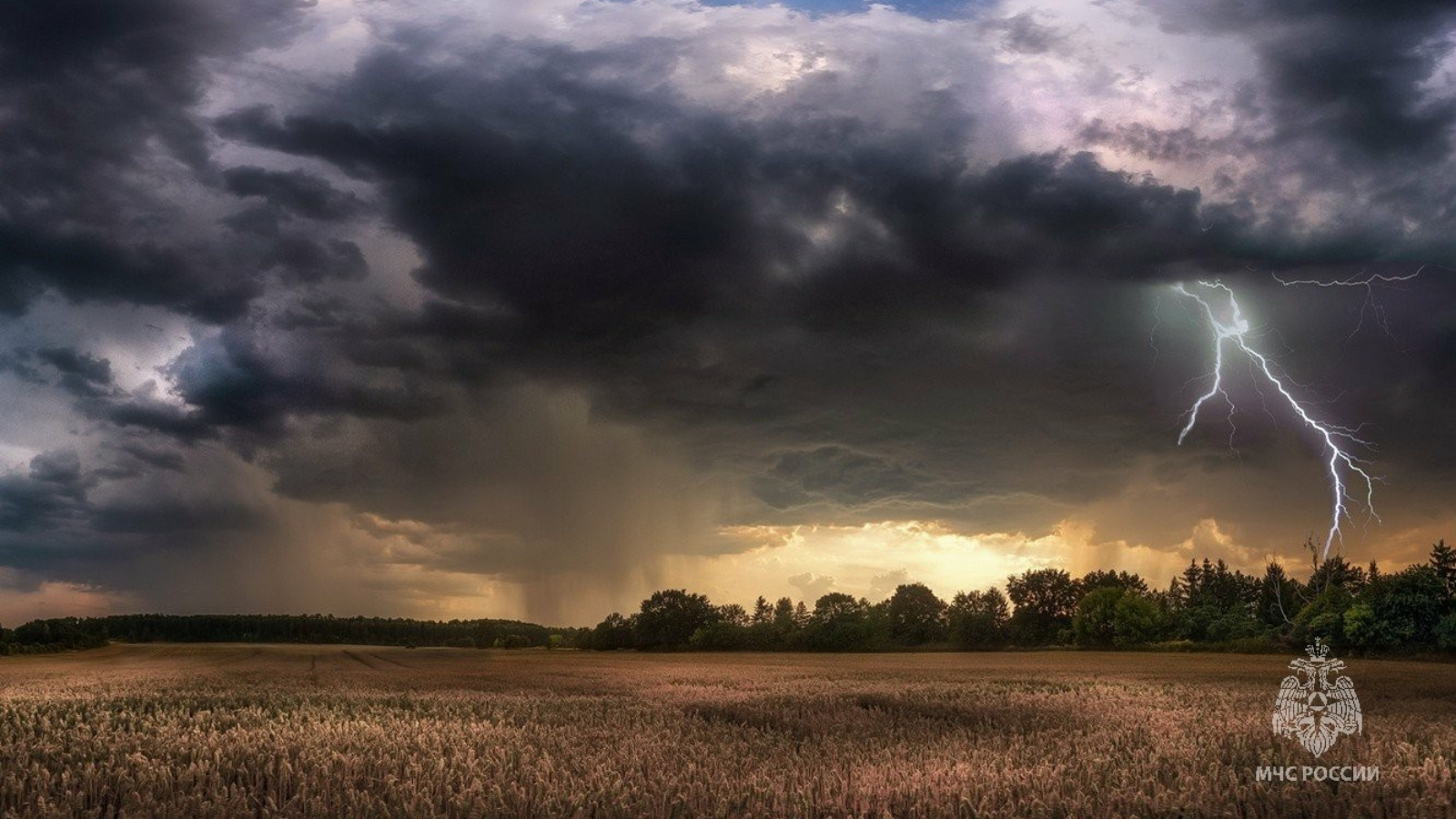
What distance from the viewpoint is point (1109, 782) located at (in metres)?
8.95

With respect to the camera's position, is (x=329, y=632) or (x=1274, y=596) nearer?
(x=1274, y=596)

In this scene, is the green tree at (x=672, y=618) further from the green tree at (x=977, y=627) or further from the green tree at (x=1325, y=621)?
the green tree at (x=1325, y=621)

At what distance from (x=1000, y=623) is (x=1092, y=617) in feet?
38.9

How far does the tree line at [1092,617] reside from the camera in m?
59.1

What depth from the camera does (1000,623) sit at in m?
107

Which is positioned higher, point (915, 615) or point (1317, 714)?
point (1317, 714)

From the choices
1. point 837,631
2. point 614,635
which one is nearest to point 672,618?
point 614,635

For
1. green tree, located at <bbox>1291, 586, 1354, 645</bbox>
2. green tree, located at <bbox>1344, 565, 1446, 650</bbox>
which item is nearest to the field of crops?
green tree, located at <bbox>1344, 565, 1446, 650</bbox>

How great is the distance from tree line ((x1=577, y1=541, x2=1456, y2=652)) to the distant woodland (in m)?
0.15

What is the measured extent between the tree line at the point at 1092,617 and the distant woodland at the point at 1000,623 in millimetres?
151

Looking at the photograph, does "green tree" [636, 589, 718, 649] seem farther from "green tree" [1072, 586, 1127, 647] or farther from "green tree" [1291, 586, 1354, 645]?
"green tree" [1291, 586, 1354, 645]

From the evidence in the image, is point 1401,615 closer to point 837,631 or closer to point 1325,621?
point 1325,621

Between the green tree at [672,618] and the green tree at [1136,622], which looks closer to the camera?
the green tree at [1136,622]

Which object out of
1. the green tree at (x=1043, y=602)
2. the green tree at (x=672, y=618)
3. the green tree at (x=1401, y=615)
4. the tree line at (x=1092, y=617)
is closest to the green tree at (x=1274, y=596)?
the tree line at (x=1092, y=617)
